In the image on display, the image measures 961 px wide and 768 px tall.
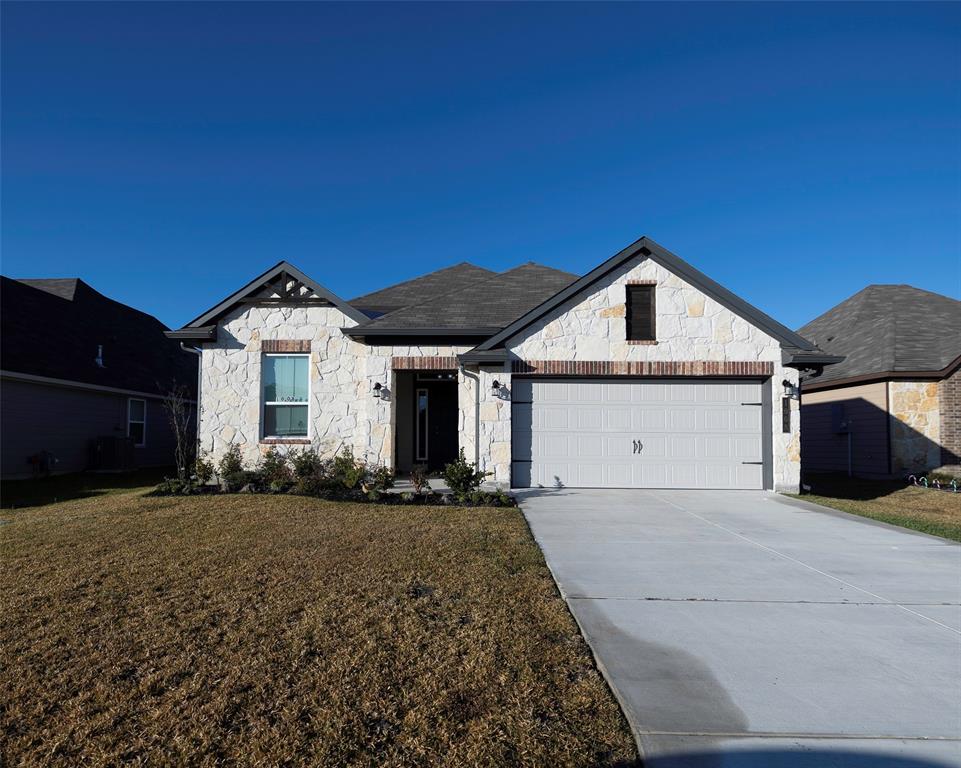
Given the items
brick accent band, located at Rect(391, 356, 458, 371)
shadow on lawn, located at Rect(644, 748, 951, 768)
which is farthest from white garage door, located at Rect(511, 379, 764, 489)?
shadow on lawn, located at Rect(644, 748, 951, 768)

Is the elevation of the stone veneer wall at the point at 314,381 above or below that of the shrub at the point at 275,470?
above

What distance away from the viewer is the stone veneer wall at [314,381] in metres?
11.9

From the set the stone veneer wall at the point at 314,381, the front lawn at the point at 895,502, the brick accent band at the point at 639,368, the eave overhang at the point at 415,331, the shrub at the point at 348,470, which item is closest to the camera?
the front lawn at the point at 895,502

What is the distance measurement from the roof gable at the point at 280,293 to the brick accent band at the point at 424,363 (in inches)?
48.1

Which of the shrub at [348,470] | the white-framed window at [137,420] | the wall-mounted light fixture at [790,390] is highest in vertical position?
the wall-mounted light fixture at [790,390]

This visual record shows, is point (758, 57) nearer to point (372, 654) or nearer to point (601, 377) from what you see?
point (601, 377)

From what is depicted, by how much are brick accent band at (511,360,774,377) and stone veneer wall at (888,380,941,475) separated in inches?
238

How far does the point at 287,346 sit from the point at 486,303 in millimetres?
4699

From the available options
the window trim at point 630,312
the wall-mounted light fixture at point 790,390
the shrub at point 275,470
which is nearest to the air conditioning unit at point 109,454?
the shrub at point 275,470

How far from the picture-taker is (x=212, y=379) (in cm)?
1217

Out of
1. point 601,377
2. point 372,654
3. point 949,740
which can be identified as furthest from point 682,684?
point 601,377

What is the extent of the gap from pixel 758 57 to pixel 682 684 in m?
13.1

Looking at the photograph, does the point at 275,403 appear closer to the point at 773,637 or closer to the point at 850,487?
the point at 773,637

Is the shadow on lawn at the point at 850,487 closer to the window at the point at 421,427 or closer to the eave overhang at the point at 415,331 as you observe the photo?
the eave overhang at the point at 415,331
